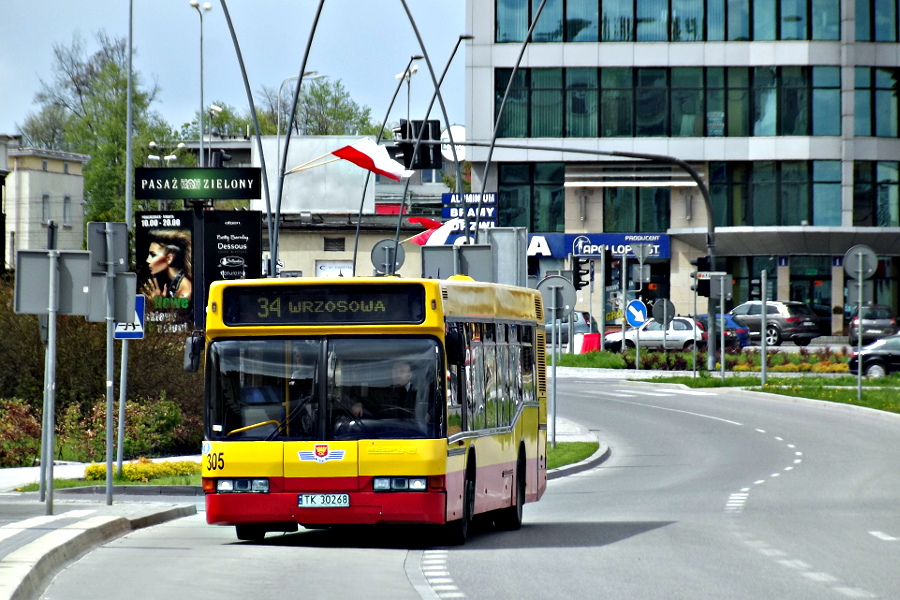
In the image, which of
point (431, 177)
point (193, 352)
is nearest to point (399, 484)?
point (193, 352)

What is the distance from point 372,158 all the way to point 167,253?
32.1ft

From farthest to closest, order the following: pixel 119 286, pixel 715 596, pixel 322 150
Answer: pixel 322 150 → pixel 119 286 → pixel 715 596

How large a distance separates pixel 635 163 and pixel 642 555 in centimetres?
5676

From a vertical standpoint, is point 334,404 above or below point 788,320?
below

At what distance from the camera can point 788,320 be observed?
6200cm

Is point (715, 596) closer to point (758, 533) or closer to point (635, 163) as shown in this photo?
point (758, 533)

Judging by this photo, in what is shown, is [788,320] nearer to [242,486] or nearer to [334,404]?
[334,404]

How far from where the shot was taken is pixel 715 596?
1018cm

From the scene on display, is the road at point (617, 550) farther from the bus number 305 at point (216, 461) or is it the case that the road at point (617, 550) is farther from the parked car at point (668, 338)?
the parked car at point (668, 338)

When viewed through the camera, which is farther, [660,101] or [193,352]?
[660,101]

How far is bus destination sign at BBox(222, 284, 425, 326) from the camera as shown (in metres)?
13.4

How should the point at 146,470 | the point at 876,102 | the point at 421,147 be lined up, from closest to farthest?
1. the point at 146,470
2. the point at 421,147
3. the point at 876,102

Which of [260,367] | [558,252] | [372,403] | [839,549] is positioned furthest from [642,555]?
[558,252]

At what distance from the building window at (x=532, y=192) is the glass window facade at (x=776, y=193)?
6607 millimetres
